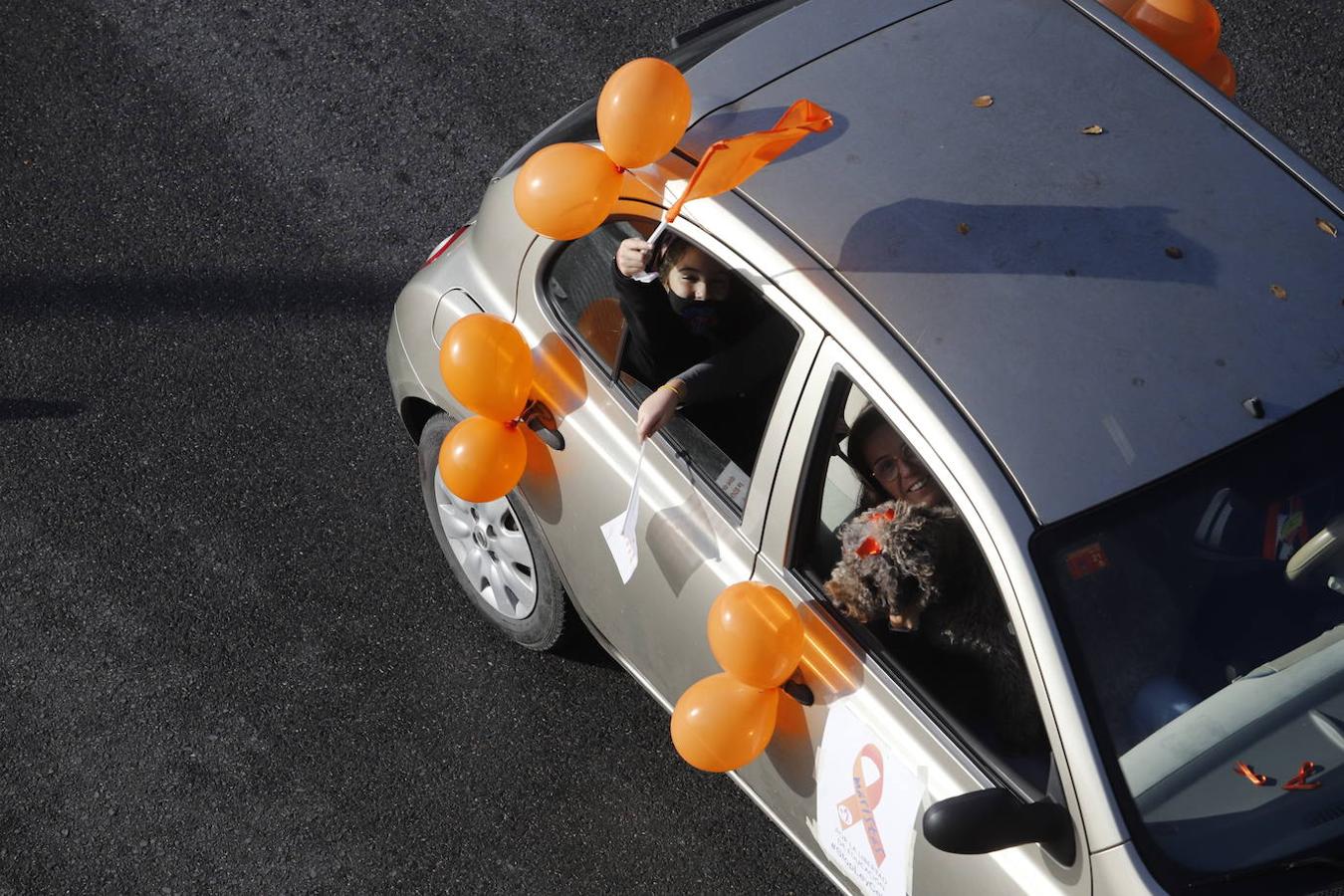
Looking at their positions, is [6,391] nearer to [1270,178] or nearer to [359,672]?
[359,672]

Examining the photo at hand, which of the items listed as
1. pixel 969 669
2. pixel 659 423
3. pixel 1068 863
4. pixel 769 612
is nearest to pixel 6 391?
pixel 659 423

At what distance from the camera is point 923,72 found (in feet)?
10.6

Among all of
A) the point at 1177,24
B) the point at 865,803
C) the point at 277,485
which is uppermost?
the point at 1177,24

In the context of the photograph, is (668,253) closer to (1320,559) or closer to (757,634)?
(757,634)

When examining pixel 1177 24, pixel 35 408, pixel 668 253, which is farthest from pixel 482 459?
pixel 35 408

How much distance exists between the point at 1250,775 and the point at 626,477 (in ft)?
5.26

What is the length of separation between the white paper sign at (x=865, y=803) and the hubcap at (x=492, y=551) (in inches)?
51.9

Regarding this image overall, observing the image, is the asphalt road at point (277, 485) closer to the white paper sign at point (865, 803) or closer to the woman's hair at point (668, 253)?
the white paper sign at point (865, 803)

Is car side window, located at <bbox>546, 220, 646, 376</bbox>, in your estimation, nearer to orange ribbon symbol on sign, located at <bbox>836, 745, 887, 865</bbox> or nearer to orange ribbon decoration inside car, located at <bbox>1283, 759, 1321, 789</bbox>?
orange ribbon symbol on sign, located at <bbox>836, 745, 887, 865</bbox>

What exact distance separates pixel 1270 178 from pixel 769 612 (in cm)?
155

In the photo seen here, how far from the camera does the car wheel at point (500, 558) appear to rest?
4.06m

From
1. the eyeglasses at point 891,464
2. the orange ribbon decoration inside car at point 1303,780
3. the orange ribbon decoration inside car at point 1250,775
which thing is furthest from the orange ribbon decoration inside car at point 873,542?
the orange ribbon decoration inside car at point 1303,780

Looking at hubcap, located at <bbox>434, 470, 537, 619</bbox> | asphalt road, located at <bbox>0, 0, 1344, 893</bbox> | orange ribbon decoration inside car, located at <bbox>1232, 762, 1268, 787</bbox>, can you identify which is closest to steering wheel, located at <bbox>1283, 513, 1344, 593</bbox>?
orange ribbon decoration inside car, located at <bbox>1232, 762, 1268, 787</bbox>

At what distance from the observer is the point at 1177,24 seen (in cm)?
383
